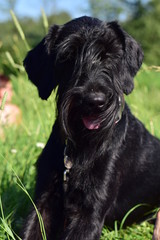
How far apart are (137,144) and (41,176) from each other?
2.69ft

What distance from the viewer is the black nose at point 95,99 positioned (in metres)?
2.26

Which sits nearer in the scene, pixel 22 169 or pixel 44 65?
pixel 44 65

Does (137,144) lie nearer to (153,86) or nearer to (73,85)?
(73,85)

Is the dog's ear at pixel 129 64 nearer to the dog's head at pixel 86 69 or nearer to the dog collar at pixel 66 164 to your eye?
the dog's head at pixel 86 69

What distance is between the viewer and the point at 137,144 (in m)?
3.15

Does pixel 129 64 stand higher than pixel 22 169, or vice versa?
pixel 129 64

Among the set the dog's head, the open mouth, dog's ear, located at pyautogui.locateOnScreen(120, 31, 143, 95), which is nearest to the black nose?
the dog's head

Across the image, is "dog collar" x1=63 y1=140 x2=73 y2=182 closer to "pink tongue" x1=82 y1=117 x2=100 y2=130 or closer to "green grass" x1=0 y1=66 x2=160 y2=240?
"pink tongue" x1=82 y1=117 x2=100 y2=130

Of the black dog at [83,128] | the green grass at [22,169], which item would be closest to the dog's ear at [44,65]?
the black dog at [83,128]

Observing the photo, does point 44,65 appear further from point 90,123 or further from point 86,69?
point 90,123

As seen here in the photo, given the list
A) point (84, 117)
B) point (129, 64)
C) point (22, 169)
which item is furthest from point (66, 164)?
point (22, 169)

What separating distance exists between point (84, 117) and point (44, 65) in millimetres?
573

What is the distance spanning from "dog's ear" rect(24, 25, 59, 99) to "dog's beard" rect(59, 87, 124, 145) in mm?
346

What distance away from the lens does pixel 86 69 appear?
255cm
